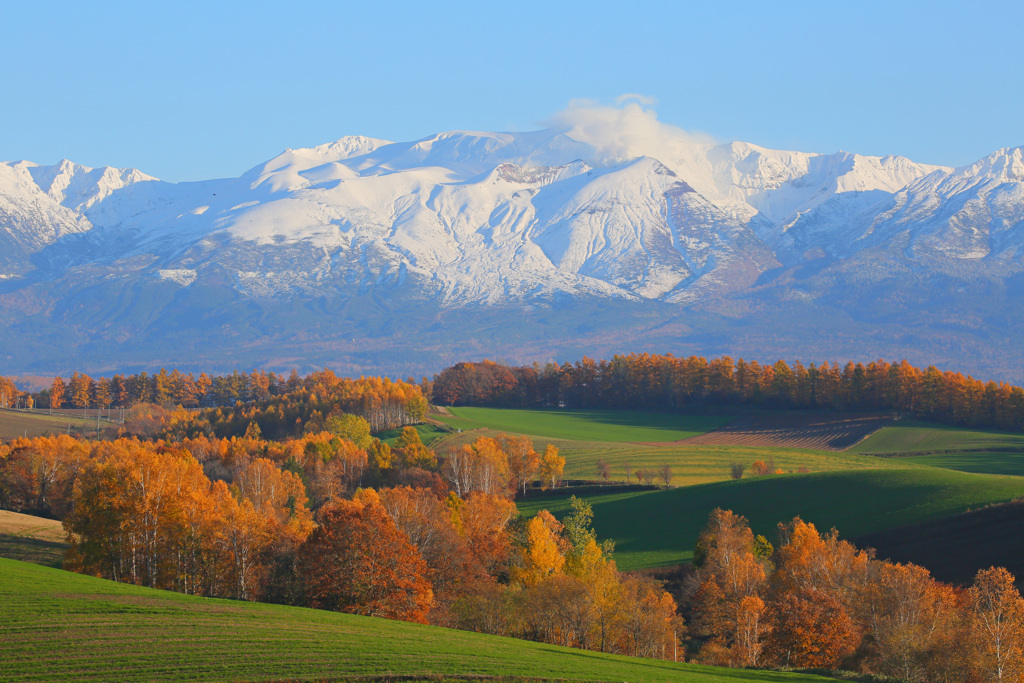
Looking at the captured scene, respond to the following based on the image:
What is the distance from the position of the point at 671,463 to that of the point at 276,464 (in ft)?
160

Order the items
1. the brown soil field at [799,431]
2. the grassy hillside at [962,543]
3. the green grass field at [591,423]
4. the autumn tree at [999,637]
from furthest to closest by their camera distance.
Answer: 1. the green grass field at [591,423]
2. the brown soil field at [799,431]
3. the grassy hillside at [962,543]
4. the autumn tree at [999,637]

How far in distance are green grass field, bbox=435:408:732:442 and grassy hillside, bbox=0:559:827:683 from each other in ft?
331

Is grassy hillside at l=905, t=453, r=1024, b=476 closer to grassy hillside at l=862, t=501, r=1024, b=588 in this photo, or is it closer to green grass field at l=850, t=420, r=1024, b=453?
green grass field at l=850, t=420, r=1024, b=453

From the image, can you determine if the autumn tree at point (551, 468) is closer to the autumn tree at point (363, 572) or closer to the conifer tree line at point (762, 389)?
the autumn tree at point (363, 572)

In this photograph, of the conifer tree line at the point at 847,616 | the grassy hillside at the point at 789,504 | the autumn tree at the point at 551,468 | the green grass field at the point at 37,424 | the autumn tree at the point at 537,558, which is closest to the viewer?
the conifer tree line at the point at 847,616

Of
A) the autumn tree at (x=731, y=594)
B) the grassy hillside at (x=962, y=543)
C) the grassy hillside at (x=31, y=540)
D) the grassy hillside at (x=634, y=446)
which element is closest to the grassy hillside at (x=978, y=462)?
the grassy hillside at (x=634, y=446)

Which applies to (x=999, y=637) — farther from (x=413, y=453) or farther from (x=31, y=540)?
(x=413, y=453)

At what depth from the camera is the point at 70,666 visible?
96.3 ft

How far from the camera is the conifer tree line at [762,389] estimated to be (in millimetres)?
144500

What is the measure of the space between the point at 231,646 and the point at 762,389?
145302 mm

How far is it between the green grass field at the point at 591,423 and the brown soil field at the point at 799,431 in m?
4.96

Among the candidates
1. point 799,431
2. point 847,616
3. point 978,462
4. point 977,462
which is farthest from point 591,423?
point 847,616

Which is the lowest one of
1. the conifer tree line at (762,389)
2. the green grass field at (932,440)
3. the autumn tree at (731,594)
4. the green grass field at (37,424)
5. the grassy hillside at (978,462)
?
the autumn tree at (731,594)

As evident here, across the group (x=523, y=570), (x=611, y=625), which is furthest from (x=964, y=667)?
(x=523, y=570)
